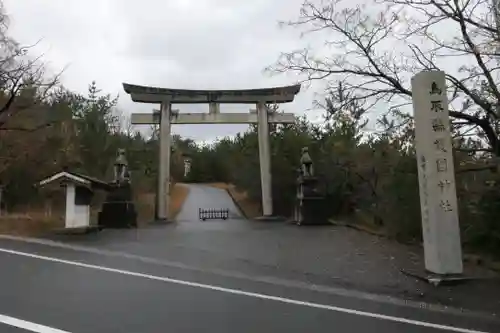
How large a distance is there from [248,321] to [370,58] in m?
7.49

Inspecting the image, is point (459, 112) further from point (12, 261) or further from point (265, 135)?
point (265, 135)

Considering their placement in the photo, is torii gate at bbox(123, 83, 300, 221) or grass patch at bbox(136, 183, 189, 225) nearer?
torii gate at bbox(123, 83, 300, 221)

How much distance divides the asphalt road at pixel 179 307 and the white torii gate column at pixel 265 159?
44.4 feet

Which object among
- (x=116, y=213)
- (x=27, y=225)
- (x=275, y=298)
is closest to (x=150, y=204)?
(x=116, y=213)

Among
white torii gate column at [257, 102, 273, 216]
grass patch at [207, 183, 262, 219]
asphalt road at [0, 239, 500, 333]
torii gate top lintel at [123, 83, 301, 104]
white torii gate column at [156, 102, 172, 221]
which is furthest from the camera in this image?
grass patch at [207, 183, 262, 219]

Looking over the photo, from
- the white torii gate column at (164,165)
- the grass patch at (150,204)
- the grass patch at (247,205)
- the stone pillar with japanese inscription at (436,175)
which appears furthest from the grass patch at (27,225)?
the grass patch at (247,205)

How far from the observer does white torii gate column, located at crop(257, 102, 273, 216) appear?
71.9 feet

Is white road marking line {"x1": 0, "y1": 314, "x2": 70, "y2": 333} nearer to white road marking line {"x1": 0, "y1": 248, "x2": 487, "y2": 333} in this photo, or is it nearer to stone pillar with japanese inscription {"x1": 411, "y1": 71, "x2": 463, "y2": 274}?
white road marking line {"x1": 0, "y1": 248, "x2": 487, "y2": 333}

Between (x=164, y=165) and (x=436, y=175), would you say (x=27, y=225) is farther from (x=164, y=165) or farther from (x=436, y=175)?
(x=436, y=175)

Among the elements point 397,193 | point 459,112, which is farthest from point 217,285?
point 397,193

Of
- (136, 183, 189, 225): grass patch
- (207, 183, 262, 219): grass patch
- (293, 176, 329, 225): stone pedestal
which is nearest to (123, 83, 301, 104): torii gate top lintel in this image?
(293, 176, 329, 225): stone pedestal

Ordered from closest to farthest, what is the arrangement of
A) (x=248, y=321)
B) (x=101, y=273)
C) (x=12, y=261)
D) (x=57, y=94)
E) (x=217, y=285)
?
(x=248, y=321) → (x=217, y=285) → (x=101, y=273) → (x=12, y=261) → (x=57, y=94)

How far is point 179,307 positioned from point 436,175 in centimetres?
476

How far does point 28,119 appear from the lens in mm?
20219
